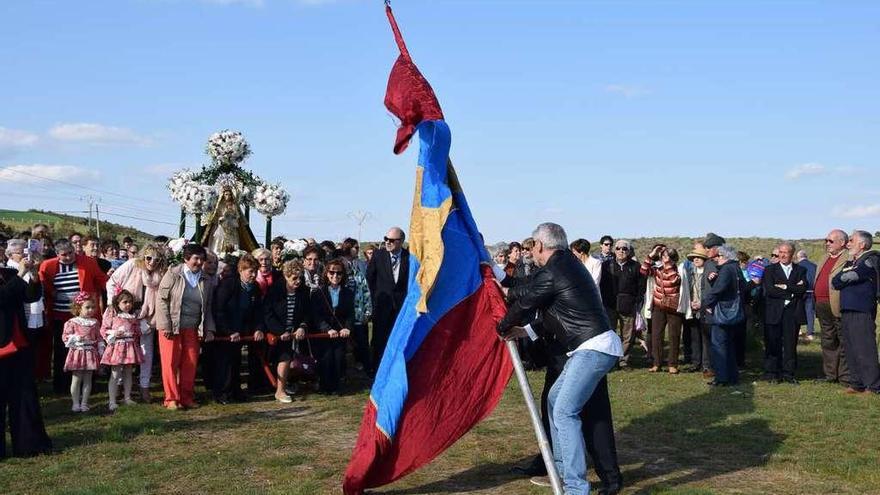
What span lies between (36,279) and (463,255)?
172 inches

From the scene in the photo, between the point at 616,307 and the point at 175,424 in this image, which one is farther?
the point at 616,307

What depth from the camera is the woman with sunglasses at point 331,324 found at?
39.9 ft

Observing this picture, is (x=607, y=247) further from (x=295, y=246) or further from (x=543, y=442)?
(x=543, y=442)

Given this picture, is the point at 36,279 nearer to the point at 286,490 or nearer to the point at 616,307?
the point at 286,490

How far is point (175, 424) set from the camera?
399 inches

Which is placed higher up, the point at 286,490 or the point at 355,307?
the point at 355,307

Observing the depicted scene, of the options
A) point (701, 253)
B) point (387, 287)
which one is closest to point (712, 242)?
point (701, 253)

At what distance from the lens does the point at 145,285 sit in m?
11.2

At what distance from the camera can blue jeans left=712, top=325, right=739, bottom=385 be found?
500 inches

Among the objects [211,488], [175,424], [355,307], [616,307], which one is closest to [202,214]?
[355,307]

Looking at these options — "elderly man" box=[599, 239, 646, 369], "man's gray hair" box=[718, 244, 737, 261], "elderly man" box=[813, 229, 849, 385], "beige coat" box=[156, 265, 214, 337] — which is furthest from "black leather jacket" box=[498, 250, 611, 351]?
"elderly man" box=[599, 239, 646, 369]

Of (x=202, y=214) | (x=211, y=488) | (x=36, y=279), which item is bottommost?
(x=211, y=488)

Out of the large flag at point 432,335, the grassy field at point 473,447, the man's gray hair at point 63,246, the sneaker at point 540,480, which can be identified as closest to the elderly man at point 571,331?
the large flag at point 432,335

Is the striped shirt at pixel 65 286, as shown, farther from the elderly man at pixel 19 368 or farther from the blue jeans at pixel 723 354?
the blue jeans at pixel 723 354
